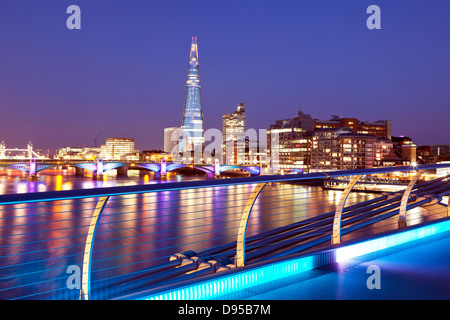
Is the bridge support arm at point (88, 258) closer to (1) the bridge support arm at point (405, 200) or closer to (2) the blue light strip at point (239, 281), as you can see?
(2) the blue light strip at point (239, 281)

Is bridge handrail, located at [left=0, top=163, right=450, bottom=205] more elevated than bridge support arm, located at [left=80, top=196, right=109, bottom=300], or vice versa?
bridge handrail, located at [left=0, top=163, right=450, bottom=205]

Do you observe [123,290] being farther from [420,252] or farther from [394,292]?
[420,252]

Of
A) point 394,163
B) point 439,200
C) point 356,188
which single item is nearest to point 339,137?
point 394,163

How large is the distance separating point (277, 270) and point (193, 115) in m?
169

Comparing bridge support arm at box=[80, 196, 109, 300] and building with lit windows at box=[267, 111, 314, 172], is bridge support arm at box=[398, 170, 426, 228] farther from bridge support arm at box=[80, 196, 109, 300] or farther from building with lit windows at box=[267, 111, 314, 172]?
building with lit windows at box=[267, 111, 314, 172]

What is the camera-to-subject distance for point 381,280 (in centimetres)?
289

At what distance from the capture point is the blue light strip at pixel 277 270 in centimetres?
248

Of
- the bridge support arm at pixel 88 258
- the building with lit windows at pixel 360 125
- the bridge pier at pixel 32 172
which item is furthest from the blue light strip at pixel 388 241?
the building with lit windows at pixel 360 125

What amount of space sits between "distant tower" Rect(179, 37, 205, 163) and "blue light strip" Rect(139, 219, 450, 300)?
158m

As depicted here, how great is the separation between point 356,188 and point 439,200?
157 ft

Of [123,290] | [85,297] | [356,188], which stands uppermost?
[85,297]

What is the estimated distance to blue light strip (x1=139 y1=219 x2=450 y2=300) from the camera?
2.48 meters

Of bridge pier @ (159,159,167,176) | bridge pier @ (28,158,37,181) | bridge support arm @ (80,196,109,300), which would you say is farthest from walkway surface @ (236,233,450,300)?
bridge pier @ (159,159,167,176)
